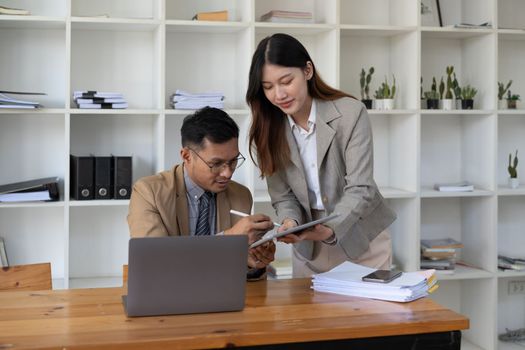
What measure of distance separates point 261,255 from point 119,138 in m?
1.67

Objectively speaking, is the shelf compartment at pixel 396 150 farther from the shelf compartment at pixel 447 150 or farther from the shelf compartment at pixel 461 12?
the shelf compartment at pixel 461 12

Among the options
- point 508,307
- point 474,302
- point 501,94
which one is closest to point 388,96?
point 501,94

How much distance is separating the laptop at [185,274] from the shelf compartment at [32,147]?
1914mm

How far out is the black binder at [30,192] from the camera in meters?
3.49

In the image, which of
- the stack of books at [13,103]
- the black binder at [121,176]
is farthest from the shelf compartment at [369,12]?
the stack of books at [13,103]

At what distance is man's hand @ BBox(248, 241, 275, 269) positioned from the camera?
2.43 metres

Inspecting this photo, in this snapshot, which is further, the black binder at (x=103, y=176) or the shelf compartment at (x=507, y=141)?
the shelf compartment at (x=507, y=141)

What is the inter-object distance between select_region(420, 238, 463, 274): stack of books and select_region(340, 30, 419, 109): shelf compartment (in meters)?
0.80

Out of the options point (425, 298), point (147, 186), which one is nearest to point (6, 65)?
point (147, 186)

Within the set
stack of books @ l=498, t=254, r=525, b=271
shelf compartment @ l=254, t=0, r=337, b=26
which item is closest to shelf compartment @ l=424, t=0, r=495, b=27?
shelf compartment @ l=254, t=0, r=337, b=26

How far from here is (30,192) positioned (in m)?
3.52

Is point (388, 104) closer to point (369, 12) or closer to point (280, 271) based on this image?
point (369, 12)

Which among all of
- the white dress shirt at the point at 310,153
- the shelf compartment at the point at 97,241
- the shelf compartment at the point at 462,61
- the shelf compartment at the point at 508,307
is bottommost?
the shelf compartment at the point at 508,307

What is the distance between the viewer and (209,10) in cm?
395
